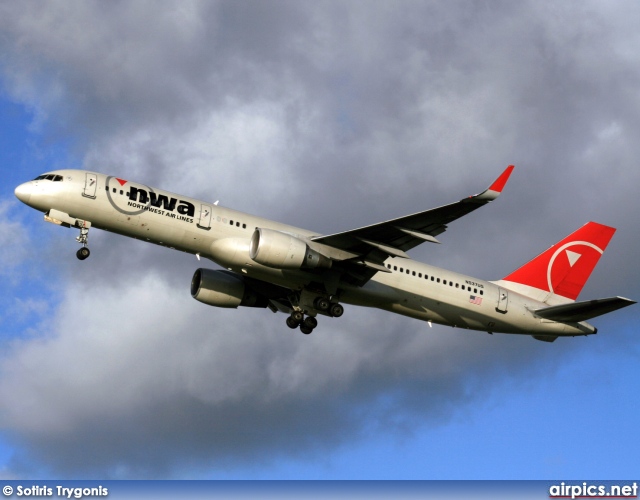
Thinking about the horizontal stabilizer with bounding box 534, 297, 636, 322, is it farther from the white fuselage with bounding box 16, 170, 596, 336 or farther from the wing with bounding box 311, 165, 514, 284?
the wing with bounding box 311, 165, 514, 284

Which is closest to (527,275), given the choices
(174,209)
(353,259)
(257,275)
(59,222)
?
(353,259)

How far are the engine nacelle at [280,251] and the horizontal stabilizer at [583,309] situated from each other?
42.0 ft

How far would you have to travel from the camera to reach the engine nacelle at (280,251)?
38406 mm

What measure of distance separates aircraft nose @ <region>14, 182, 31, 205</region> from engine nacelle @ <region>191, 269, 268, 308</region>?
9.59 meters

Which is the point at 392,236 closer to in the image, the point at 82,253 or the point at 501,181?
the point at 501,181

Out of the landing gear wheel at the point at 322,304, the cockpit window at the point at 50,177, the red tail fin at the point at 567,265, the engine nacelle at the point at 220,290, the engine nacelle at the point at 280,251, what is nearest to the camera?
the engine nacelle at the point at 280,251

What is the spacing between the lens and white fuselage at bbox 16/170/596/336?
3891 cm

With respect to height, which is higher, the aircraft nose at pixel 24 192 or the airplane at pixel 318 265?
the aircraft nose at pixel 24 192

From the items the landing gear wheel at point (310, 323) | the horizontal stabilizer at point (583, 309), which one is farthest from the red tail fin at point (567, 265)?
the landing gear wheel at point (310, 323)

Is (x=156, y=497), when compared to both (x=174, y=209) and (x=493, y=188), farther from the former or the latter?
(x=493, y=188)

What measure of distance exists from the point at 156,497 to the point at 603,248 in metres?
26.5

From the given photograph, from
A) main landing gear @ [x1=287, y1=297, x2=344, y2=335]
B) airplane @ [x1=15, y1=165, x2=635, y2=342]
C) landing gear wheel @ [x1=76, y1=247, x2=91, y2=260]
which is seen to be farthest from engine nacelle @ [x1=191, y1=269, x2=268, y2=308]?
landing gear wheel @ [x1=76, y1=247, x2=91, y2=260]

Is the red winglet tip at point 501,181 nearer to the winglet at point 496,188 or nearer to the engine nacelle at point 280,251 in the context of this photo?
the winglet at point 496,188

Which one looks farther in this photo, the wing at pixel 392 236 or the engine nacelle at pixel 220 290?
the engine nacelle at pixel 220 290
